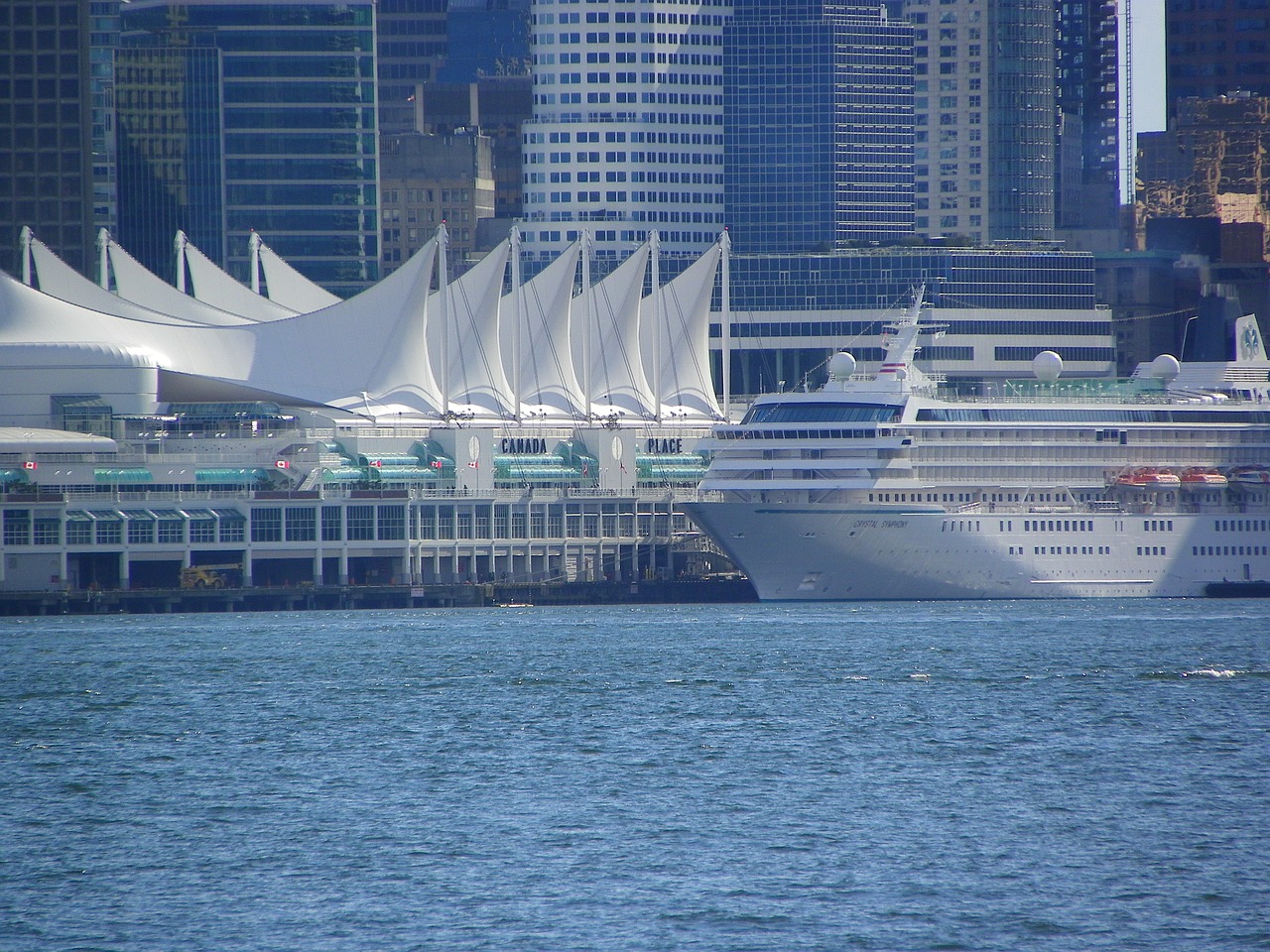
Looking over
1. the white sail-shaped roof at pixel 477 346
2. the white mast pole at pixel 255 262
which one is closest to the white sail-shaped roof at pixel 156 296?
the white mast pole at pixel 255 262

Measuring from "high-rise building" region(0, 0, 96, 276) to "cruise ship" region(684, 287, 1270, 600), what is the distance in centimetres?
6554

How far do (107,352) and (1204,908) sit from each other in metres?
73.0

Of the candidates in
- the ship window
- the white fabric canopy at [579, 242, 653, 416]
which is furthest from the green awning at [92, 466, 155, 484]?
the white fabric canopy at [579, 242, 653, 416]

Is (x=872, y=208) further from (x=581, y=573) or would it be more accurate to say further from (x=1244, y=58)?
(x=581, y=573)

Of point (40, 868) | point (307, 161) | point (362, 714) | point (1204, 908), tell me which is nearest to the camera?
point (1204, 908)

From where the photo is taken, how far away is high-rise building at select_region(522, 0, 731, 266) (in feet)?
537

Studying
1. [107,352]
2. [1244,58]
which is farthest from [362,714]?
[1244,58]

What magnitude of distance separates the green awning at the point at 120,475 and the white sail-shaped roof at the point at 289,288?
89.1ft

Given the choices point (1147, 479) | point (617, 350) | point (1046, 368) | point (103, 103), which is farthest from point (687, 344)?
point (103, 103)

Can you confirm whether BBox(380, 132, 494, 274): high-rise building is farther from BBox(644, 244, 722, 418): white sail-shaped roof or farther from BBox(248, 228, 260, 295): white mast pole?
BBox(644, 244, 722, 418): white sail-shaped roof

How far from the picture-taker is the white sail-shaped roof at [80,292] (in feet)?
365

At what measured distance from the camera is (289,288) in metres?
121

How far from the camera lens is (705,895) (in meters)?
36.0

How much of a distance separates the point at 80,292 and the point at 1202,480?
161 ft
